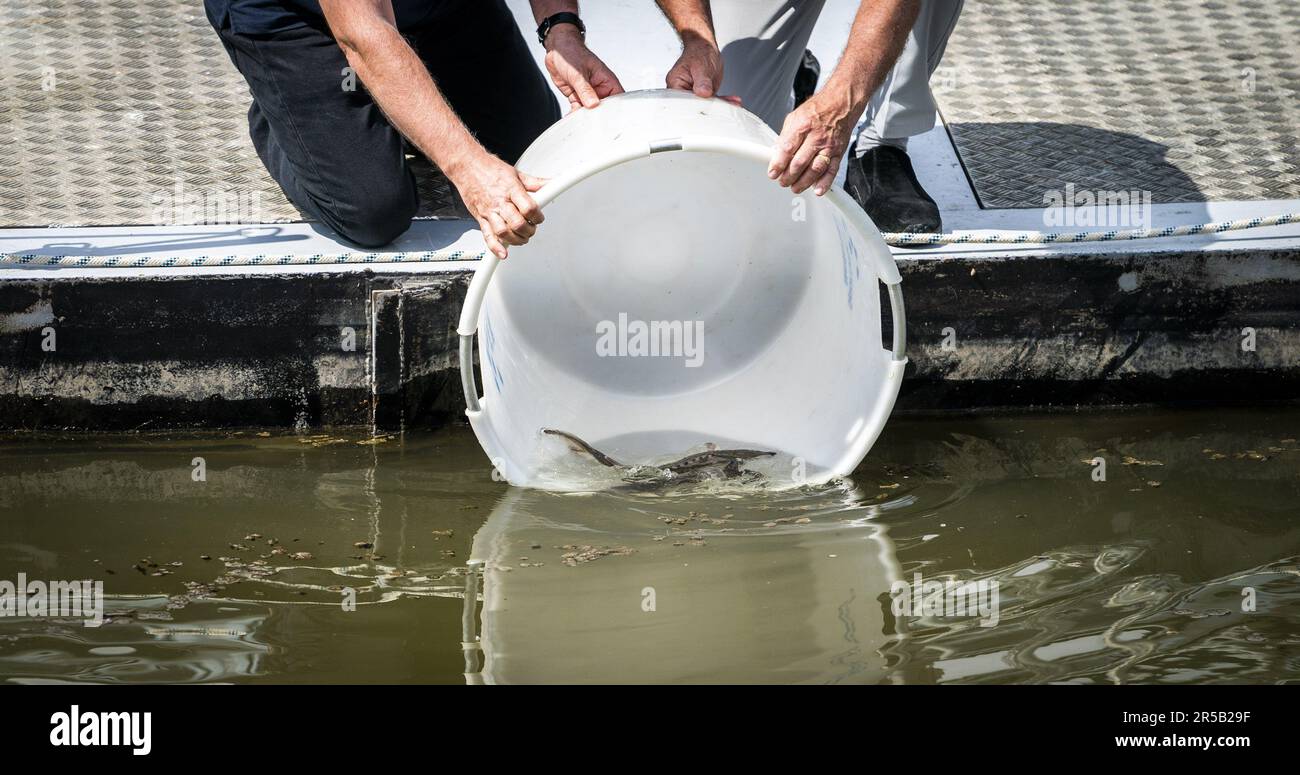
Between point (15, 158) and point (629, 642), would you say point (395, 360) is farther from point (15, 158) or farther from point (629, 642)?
point (15, 158)

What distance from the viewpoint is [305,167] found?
3135mm

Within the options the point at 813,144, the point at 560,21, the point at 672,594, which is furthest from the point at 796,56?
the point at 672,594

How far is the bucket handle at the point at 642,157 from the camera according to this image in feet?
7.13

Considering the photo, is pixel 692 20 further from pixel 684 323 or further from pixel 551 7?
pixel 684 323

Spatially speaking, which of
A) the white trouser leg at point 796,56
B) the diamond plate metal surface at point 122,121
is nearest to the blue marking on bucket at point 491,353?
the diamond plate metal surface at point 122,121

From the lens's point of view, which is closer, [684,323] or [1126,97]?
[684,323]

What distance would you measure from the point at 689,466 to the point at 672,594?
548mm

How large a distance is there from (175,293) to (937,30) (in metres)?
2.10

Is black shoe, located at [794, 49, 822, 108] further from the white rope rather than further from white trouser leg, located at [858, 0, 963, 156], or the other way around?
the white rope

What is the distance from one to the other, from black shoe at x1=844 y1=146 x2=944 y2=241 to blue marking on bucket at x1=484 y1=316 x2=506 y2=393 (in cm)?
113

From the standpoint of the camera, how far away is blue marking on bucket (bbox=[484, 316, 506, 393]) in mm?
2615

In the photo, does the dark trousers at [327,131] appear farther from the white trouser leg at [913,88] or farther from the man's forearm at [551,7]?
the white trouser leg at [913,88]

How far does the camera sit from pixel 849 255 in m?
2.71

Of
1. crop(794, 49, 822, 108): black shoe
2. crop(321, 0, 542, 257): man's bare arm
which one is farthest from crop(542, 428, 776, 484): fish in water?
crop(794, 49, 822, 108): black shoe
